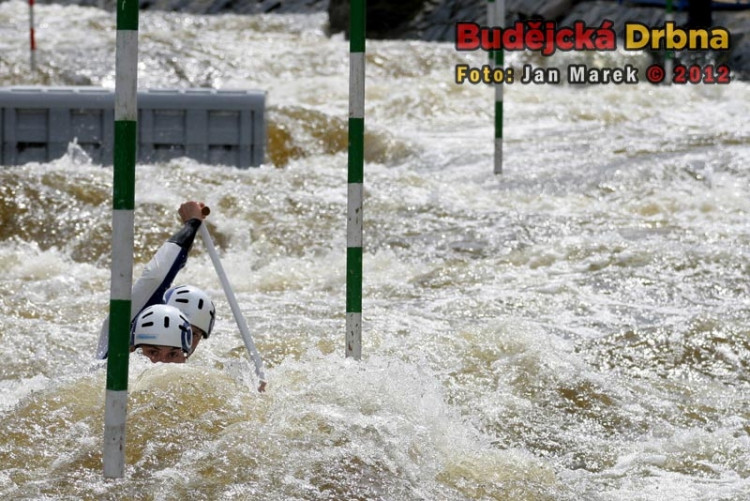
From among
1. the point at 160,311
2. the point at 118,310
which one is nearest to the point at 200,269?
the point at 160,311

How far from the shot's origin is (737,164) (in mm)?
11594

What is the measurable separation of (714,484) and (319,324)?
9.44ft

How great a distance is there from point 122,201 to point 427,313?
399 cm

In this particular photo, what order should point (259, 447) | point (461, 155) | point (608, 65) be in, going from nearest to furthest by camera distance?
point (259, 447) < point (461, 155) < point (608, 65)

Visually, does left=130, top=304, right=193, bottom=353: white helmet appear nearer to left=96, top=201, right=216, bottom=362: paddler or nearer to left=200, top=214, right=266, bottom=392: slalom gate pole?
left=96, top=201, right=216, bottom=362: paddler

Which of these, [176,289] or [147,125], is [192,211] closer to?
[176,289]

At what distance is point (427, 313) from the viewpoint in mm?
7422

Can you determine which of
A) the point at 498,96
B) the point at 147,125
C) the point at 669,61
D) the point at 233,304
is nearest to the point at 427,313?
the point at 233,304

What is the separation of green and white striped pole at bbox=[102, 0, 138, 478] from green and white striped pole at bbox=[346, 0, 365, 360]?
1235 mm

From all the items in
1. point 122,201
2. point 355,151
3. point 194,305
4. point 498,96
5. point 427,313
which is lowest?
point 427,313

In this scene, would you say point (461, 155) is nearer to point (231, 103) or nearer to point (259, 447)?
point (231, 103)

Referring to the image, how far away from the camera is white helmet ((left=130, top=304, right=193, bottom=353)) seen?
16.2 ft

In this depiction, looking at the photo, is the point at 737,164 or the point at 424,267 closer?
the point at 424,267

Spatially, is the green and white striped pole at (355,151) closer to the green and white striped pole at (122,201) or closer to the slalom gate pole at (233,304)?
the slalom gate pole at (233,304)
